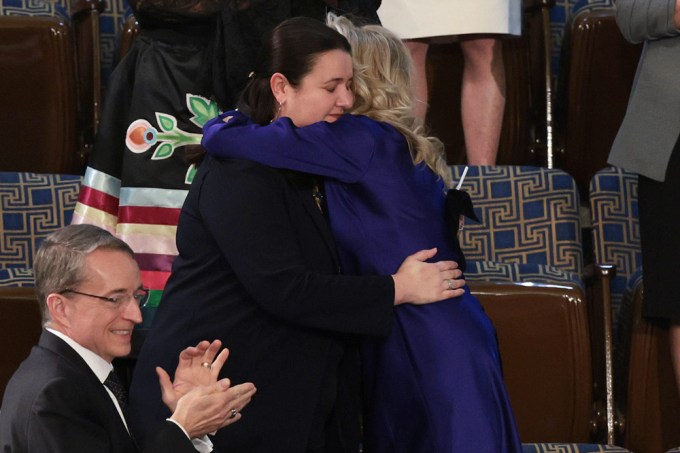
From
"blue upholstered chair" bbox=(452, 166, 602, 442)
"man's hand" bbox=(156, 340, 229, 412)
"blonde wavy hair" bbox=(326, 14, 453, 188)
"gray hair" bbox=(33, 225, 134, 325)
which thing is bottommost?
"blue upholstered chair" bbox=(452, 166, 602, 442)

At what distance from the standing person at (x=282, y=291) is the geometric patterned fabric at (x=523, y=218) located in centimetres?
59

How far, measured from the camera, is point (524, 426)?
5.21ft

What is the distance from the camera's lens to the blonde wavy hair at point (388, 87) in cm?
130

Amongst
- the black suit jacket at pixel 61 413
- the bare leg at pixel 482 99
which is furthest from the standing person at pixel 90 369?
the bare leg at pixel 482 99

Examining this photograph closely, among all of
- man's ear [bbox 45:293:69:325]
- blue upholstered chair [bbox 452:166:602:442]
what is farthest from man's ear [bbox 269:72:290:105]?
blue upholstered chair [bbox 452:166:602:442]

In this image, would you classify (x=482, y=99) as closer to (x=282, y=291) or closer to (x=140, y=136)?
(x=140, y=136)

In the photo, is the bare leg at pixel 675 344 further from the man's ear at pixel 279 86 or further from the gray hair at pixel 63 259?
the gray hair at pixel 63 259

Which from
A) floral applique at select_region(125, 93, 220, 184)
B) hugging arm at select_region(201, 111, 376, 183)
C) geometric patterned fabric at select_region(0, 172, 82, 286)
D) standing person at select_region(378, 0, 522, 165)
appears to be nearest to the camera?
hugging arm at select_region(201, 111, 376, 183)

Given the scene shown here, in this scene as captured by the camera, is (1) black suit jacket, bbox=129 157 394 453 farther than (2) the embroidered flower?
No

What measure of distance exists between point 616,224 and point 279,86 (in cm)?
74

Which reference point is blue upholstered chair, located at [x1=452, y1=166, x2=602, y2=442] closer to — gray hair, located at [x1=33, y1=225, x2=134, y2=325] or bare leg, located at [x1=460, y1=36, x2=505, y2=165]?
bare leg, located at [x1=460, y1=36, x2=505, y2=165]

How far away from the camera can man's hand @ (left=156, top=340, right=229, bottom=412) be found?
1.16 m

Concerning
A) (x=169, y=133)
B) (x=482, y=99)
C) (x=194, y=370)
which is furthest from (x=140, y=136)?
(x=482, y=99)

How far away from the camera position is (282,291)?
47.4 inches
